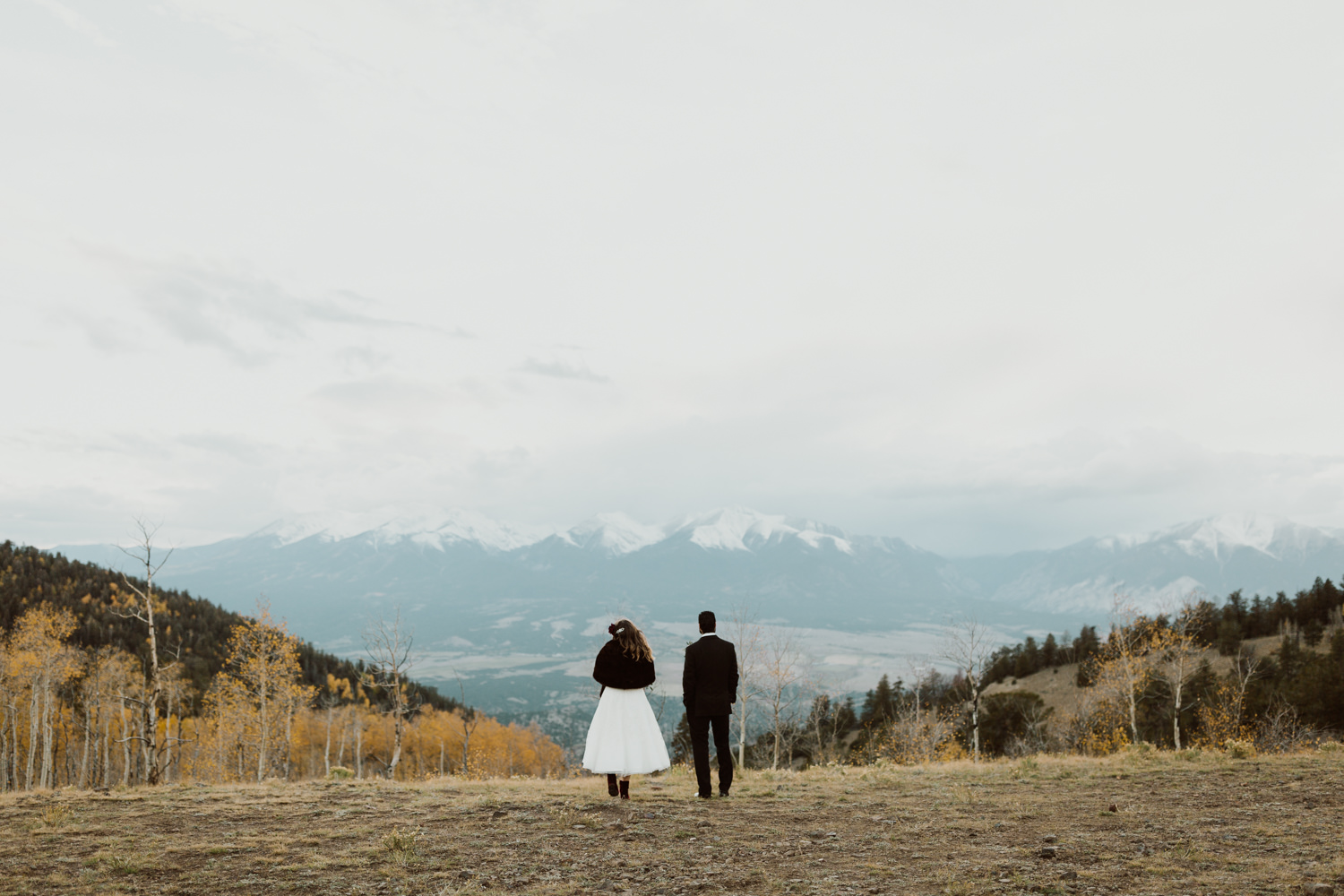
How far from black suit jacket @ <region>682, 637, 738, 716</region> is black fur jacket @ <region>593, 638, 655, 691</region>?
73 cm

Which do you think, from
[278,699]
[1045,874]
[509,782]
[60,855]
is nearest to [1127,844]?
[1045,874]

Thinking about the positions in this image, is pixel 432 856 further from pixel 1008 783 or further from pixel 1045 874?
pixel 1008 783

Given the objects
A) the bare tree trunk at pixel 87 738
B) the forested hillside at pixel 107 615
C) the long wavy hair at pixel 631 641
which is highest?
the long wavy hair at pixel 631 641

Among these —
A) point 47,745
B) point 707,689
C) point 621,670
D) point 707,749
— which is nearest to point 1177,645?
point 707,749

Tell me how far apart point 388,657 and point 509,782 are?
27.5 meters

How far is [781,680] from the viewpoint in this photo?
50219 millimetres

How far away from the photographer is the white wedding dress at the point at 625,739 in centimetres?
1125

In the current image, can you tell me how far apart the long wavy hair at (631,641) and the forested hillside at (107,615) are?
83.3 metres

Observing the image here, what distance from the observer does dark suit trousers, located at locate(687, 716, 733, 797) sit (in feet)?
37.6

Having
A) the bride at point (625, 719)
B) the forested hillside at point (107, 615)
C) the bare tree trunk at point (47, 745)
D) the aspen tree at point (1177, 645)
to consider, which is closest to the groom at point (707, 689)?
the bride at point (625, 719)

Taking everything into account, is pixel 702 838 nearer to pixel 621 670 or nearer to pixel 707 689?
pixel 707 689

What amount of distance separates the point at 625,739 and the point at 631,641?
1.66m

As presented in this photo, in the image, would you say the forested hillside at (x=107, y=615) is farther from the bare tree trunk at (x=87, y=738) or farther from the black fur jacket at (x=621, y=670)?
the black fur jacket at (x=621, y=670)

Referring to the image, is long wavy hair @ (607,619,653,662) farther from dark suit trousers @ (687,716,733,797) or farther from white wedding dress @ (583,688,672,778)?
dark suit trousers @ (687,716,733,797)
